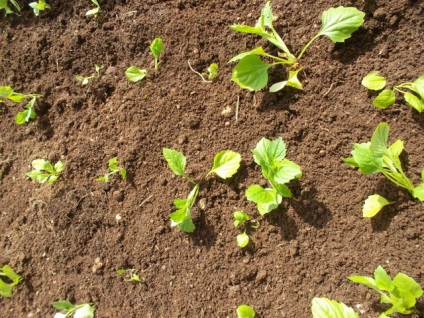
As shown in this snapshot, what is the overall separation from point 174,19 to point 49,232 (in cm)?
109

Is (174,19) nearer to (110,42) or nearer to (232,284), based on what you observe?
(110,42)

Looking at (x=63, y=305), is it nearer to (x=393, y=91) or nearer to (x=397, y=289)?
(x=397, y=289)

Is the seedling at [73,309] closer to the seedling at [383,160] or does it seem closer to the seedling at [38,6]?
the seedling at [383,160]

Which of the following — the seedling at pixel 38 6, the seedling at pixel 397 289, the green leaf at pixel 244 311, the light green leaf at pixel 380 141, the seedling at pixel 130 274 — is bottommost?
the green leaf at pixel 244 311

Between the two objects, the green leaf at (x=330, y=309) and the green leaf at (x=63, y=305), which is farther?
the green leaf at (x=63, y=305)

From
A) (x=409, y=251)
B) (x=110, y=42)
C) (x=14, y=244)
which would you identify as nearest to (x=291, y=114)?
(x=409, y=251)

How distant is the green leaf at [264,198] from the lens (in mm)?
1263

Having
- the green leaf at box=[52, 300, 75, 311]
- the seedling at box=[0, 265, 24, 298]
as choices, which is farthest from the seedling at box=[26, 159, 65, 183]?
the green leaf at box=[52, 300, 75, 311]

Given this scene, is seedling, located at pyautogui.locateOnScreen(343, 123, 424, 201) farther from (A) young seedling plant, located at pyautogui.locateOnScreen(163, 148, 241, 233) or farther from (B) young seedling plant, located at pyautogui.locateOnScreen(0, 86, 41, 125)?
(B) young seedling plant, located at pyautogui.locateOnScreen(0, 86, 41, 125)

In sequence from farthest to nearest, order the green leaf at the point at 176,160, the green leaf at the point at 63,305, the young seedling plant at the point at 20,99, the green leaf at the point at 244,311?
the young seedling plant at the point at 20,99, the green leaf at the point at 63,305, the green leaf at the point at 176,160, the green leaf at the point at 244,311

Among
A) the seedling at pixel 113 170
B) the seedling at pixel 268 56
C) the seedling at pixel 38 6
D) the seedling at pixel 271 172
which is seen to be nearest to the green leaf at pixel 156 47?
the seedling at pixel 268 56

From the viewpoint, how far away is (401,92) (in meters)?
1.23

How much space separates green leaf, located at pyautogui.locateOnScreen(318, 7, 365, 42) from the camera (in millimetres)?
1254

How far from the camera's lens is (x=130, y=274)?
1.48 m
